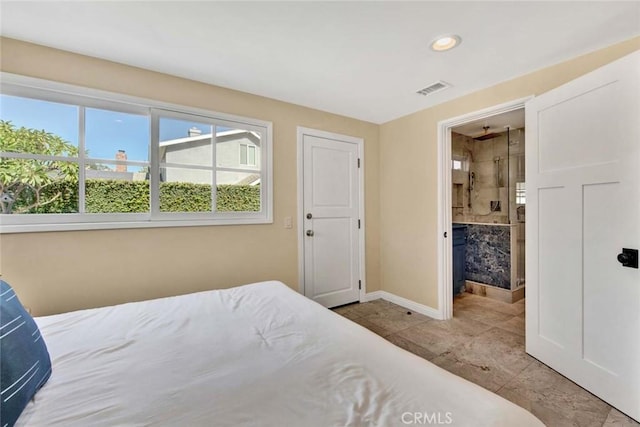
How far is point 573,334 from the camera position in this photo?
191 centimetres

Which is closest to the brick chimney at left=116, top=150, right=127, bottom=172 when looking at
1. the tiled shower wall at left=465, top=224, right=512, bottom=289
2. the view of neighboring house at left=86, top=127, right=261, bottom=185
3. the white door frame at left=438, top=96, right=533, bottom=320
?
the view of neighboring house at left=86, top=127, right=261, bottom=185

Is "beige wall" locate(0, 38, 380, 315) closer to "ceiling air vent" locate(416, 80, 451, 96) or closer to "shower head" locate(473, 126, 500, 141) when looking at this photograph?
"ceiling air vent" locate(416, 80, 451, 96)

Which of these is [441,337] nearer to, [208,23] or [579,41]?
[579,41]

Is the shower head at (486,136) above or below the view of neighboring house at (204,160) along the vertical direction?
above

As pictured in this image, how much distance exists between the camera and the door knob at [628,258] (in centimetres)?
157

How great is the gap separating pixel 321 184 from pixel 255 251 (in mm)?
1085

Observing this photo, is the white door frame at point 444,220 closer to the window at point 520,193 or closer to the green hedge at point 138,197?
the window at point 520,193

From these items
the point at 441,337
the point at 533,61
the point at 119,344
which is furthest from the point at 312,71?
the point at 441,337

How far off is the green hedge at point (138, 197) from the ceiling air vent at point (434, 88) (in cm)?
189

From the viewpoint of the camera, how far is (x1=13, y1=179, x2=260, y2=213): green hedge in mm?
2033

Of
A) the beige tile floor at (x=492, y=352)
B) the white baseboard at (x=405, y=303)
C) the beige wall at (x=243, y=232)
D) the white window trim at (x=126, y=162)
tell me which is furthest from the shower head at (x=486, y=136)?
the white window trim at (x=126, y=162)

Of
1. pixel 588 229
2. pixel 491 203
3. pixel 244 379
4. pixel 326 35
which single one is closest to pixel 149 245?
pixel 244 379

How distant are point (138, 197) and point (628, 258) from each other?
3375 millimetres

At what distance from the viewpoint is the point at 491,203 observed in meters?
4.29
